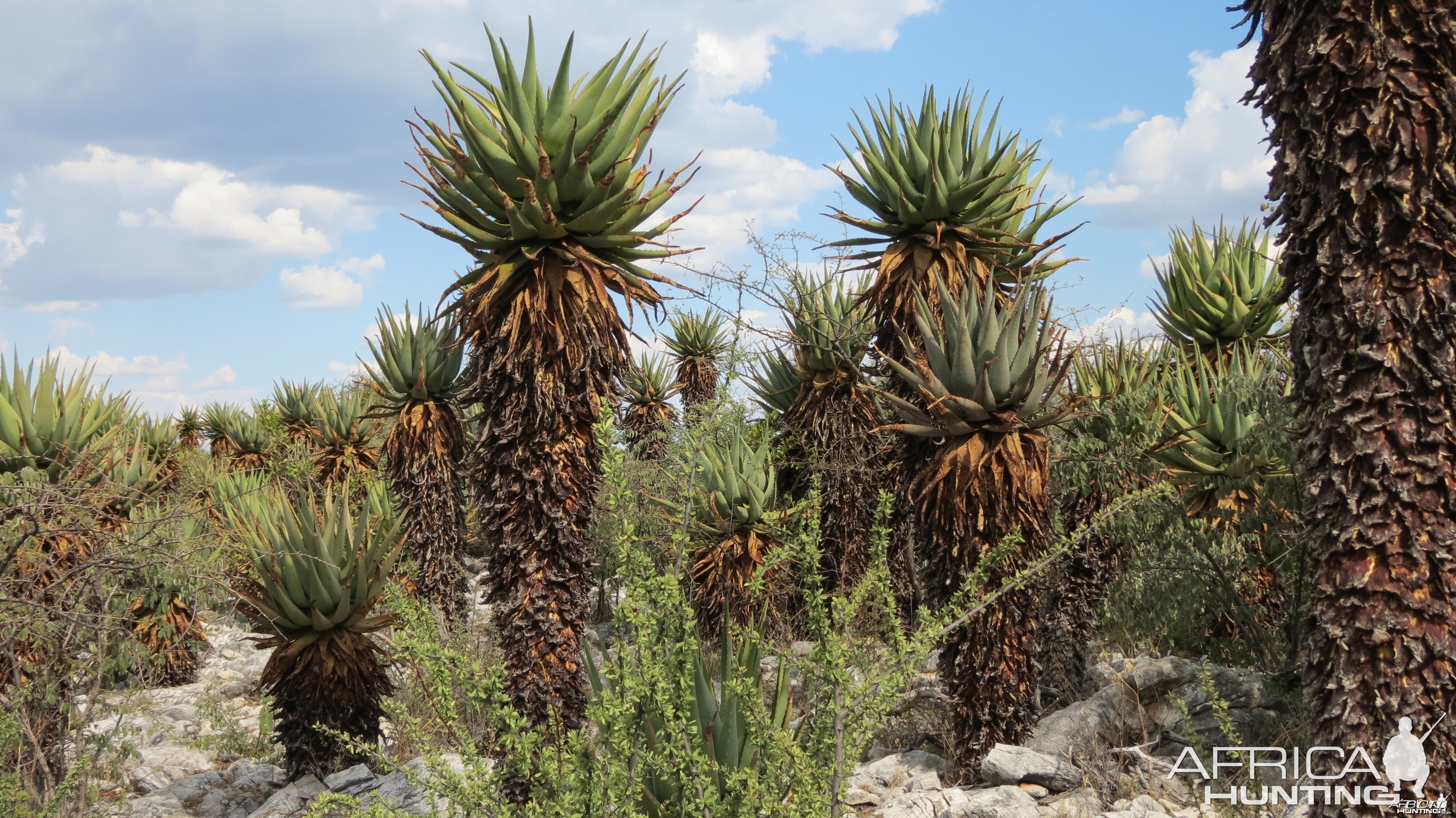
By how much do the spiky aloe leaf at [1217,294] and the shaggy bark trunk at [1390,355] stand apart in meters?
6.04

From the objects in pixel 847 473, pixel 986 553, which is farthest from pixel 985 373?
pixel 847 473

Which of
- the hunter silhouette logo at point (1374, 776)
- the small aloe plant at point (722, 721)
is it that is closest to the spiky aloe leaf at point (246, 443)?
the small aloe plant at point (722, 721)

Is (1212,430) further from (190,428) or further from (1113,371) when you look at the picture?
(190,428)

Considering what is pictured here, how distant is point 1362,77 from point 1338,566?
2460 millimetres

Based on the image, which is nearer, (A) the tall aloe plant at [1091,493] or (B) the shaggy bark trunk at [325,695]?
(B) the shaggy bark trunk at [325,695]

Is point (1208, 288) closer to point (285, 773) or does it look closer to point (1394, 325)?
point (1394, 325)

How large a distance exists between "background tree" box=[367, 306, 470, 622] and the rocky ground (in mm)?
2756

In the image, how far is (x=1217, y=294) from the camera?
35.9 feet

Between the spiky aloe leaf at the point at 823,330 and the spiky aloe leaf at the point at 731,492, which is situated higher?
the spiky aloe leaf at the point at 823,330

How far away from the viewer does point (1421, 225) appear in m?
4.74

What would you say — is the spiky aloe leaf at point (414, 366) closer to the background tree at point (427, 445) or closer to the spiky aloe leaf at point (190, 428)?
the background tree at point (427, 445)

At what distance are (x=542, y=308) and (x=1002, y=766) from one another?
15.5 ft

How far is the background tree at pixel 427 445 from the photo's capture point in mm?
11938

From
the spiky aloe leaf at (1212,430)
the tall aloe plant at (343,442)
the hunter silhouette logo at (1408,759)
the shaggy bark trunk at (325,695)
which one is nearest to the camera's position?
the hunter silhouette logo at (1408,759)
